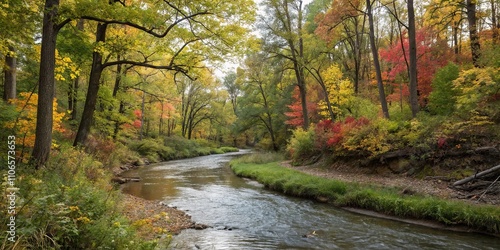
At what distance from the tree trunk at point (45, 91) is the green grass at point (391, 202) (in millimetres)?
9671

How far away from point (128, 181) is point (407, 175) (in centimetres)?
1432

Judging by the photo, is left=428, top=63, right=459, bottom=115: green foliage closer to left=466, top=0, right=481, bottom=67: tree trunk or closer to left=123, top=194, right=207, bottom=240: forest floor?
left=466, top=0, right=481, bottom=67: tree trunk

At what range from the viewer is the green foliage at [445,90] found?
13.6m

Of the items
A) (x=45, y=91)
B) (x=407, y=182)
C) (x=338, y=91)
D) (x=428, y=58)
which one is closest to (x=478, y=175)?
(x=407, y=182)

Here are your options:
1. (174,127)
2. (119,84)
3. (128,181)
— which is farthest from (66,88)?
(174,127)

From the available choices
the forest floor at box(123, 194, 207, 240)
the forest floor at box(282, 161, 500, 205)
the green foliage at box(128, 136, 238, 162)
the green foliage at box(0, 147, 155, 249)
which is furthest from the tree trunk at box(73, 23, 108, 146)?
the green foliage at box(128, 136, 238, 162)

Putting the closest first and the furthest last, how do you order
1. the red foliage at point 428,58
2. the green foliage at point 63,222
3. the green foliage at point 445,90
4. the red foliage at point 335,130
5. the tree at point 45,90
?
the green foliage at point 63,222
the tree at point 45,90
the green foliage at point 445,90
the red foliage at point 335,130
the red foliage at point 428,58

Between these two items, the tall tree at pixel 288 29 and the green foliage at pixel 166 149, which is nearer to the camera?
the tall tree at pixel 288 29

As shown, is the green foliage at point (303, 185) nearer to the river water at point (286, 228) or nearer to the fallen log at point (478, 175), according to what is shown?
the river water at point (286, 228)

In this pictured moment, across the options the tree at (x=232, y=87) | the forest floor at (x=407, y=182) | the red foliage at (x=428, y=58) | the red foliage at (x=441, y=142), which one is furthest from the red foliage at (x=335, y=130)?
the tree at (x=232, y=87)

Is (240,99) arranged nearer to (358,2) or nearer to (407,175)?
(358,2)

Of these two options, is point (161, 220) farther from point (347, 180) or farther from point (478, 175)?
point (478, 175)

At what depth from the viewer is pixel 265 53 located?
22.8 m

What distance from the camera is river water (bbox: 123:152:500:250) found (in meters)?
7.21
